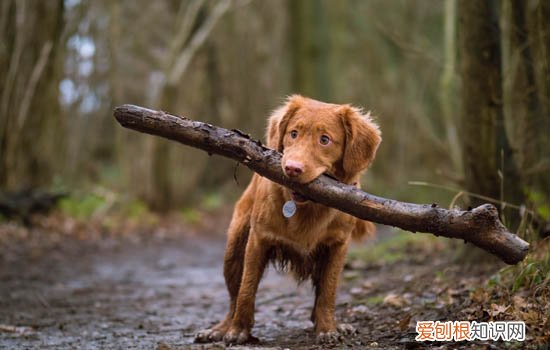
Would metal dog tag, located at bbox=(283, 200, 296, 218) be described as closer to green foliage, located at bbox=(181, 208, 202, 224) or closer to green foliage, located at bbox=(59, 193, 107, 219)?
green foliage, located at bbox=(59, 193, 107, 219)

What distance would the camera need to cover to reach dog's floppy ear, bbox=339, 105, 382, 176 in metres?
4.61

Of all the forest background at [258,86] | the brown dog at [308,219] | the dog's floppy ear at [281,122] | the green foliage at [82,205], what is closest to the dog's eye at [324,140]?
the brown dog at [308,219]

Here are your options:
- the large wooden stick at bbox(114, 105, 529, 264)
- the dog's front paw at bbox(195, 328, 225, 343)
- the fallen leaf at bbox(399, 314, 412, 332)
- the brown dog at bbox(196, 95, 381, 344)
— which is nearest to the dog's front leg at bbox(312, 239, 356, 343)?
the brown dog at bbox(196, 95, 381, 344)

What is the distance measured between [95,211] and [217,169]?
9.65 m

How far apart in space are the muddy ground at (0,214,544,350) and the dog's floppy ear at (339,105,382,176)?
1.25 meters

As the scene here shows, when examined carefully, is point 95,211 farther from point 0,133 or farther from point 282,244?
point 282,244

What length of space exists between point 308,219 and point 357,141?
697mm

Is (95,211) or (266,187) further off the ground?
(95,211)

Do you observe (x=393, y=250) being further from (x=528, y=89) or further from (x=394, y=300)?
(x=528, y=89)

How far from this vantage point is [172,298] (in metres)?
7.13

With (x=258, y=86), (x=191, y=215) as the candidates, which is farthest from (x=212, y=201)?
(x=258, y=86)

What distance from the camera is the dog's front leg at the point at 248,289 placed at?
184 inches

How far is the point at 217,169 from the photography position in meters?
22.7

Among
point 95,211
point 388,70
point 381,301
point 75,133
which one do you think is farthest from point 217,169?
point 381,301
